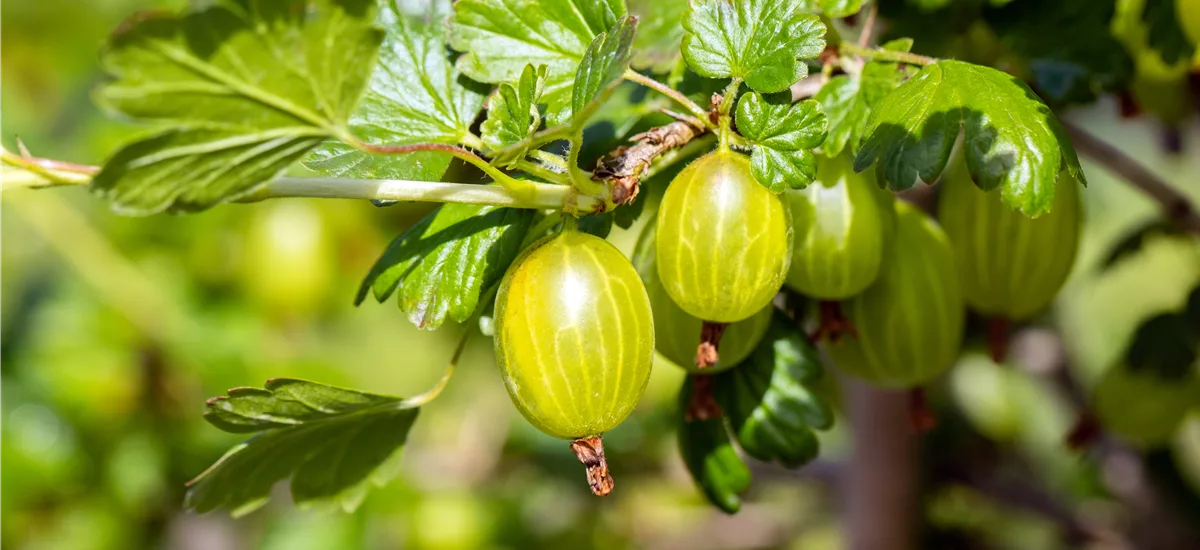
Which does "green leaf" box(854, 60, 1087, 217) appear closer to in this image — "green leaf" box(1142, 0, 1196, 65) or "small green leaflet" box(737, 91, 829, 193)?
"small green leaflet" box(737, 91, 829, 193)

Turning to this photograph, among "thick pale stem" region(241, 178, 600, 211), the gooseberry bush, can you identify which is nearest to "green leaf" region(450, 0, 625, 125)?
the gooseberry bush

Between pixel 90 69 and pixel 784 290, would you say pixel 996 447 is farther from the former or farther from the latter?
pixel 90 69

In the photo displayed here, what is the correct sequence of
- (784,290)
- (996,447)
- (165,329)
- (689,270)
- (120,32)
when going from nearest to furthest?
1. (120,32)
2. (689,270)
3. (784,290)
4. (165,329)
5. (996,447)

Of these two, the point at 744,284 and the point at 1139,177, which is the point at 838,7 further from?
the point at 1139,177

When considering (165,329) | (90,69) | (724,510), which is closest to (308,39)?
(724,510)

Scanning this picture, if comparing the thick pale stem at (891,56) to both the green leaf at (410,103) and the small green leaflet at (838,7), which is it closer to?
the small green leaflet at (838,7)

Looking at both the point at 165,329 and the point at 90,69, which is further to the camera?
the point at 90,69

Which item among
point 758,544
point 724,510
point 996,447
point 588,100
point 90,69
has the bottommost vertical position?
point 758,544
